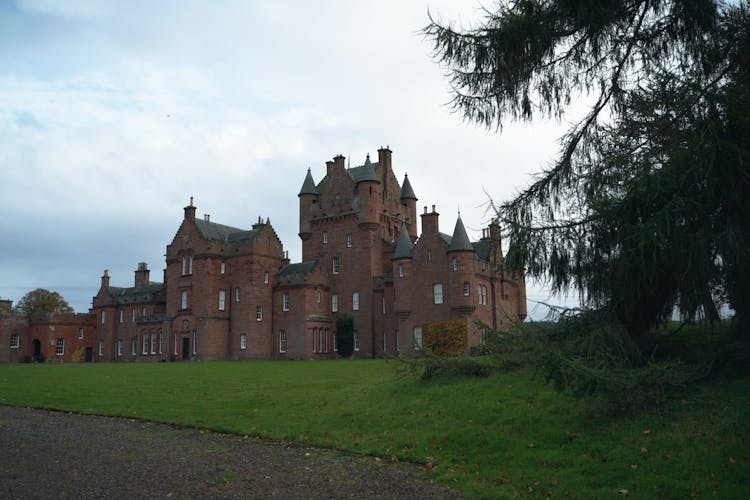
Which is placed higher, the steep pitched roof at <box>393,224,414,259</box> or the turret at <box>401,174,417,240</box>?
the turret at <box>401,174,417,240</box>

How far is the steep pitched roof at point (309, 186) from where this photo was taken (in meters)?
58.9

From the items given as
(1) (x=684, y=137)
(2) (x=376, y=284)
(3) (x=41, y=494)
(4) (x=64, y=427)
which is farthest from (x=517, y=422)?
(2) (x=376, y=284)

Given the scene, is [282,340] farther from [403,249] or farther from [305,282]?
[403,249]

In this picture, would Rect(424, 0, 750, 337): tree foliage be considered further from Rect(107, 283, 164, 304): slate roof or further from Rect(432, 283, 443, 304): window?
Rect(107, 283, 164, 304): slate roof

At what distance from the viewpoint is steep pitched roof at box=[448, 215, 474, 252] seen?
45812 mm

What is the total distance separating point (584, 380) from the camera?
862 cm

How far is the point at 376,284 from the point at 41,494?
45013mm

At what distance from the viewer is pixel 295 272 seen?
55969 mm

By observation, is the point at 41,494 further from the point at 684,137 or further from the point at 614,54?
the point at 614,54

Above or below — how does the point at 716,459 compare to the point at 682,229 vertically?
below

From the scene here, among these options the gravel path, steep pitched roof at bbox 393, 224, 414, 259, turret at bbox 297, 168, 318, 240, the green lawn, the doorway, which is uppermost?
turret at bbox 297, 168, 318, 240

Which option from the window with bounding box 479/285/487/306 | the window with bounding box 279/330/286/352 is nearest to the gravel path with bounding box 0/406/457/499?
the window with bounding box 479/285/487/306

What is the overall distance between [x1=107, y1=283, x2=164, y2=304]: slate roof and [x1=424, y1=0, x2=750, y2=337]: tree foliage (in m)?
58.4

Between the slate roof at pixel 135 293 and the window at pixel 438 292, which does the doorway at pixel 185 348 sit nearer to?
the slate roof at pixel 135 293
